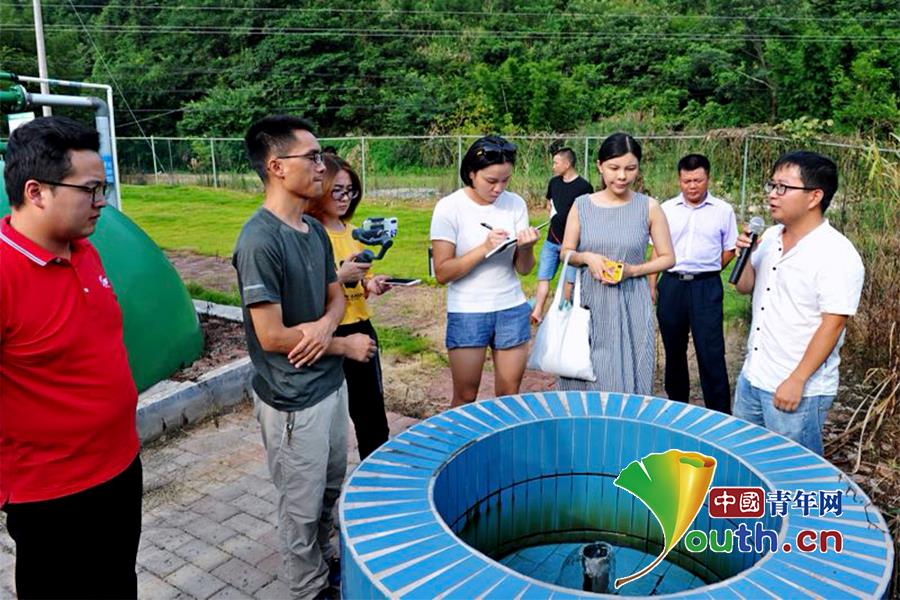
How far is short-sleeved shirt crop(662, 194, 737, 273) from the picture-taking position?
4.09 metres

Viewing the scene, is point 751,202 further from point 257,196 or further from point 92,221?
point 257,196

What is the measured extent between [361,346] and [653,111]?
23.9 metres

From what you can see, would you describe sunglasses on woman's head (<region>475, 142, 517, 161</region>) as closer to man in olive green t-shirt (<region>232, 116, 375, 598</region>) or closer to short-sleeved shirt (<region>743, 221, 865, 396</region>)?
man in olive green t-shirt (<region>232, 116, 375, 598</region>)

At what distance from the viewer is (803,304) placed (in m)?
2.63

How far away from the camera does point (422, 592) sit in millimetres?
1609

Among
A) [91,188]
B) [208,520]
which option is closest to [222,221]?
[208,520]

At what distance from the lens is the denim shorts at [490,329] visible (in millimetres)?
3344

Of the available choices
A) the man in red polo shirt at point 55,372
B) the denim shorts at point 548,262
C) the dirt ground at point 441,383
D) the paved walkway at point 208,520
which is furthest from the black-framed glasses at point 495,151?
the denim shorts at point 548,262

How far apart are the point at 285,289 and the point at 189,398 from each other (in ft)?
7.59

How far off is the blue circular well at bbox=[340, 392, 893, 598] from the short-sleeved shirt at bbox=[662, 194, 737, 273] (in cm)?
163

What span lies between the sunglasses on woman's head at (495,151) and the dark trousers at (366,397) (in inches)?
36.0

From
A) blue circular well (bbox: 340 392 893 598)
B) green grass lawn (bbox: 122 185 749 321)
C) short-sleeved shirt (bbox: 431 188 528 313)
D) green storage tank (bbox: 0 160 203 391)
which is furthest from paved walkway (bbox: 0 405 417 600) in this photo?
green grass lawn (bbox: 122 185 749 321)

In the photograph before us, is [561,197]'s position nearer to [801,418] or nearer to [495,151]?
[495,151]

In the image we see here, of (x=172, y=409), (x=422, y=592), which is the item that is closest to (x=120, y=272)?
(x=172, y=409)
